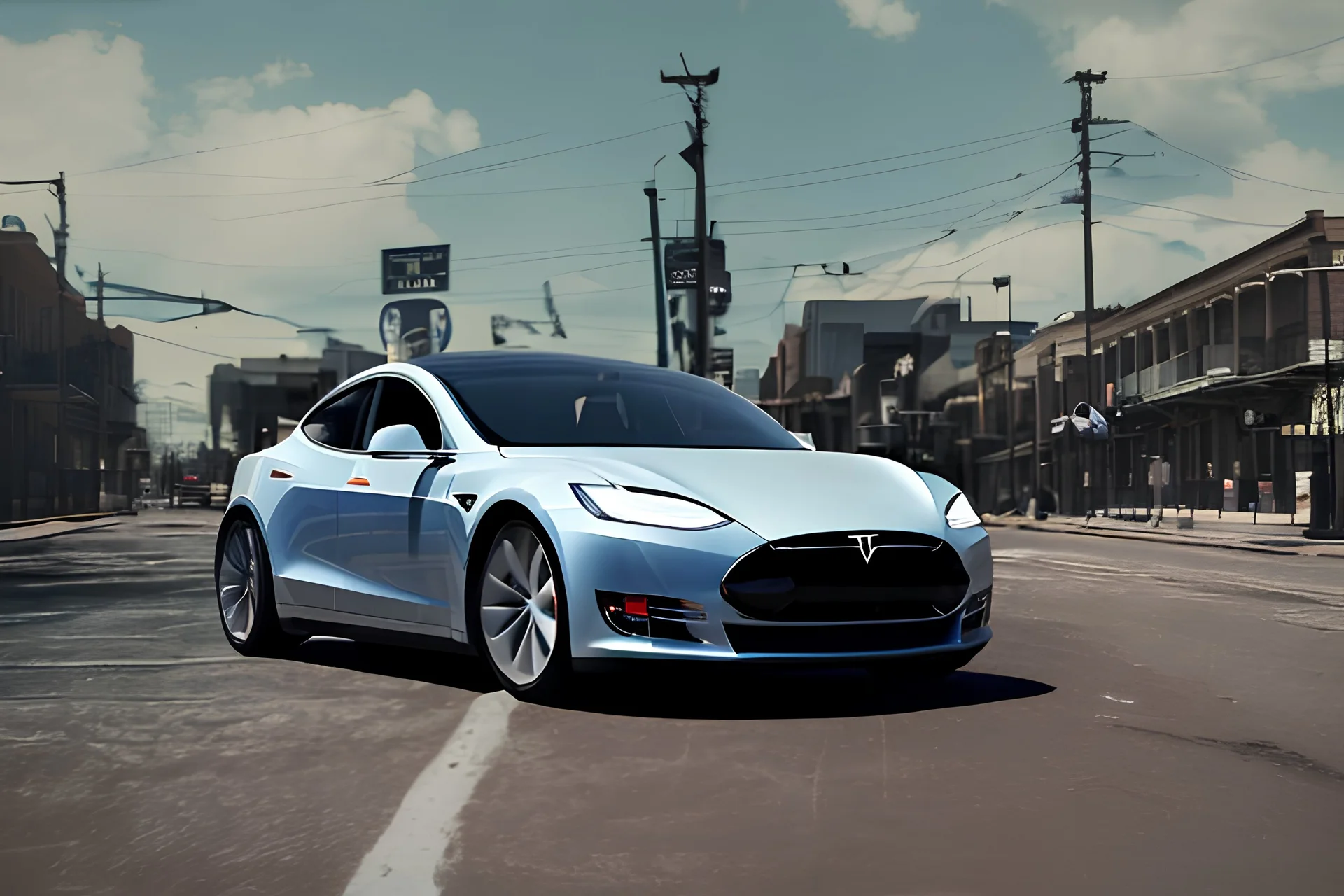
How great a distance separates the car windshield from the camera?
24.2ft

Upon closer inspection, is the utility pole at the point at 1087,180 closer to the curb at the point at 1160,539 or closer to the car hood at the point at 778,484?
→ the curb at the point at 1160,539

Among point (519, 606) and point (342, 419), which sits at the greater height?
point (342, 419)

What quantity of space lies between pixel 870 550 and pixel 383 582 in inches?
99.7

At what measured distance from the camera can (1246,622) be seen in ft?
38.6

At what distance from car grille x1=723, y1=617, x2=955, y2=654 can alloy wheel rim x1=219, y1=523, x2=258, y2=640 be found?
11.7 ft

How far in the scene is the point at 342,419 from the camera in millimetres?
8398

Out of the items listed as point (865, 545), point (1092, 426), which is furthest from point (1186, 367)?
point (865, 545)

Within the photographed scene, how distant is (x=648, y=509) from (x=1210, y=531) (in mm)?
Result: 33778

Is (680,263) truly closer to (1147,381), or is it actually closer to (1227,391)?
(1227,391)

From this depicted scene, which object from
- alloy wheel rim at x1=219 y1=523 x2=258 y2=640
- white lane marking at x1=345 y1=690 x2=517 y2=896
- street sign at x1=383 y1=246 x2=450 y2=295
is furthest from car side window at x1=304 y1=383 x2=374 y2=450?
street sign at x1=383 y1=246 x2=450 y2=295

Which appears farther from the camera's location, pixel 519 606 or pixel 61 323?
pixel 61 323

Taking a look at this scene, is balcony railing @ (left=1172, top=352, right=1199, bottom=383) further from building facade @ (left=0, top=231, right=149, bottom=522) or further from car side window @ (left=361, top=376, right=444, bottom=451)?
car side window @ (left=361, top=376, right=444, bottom=451)

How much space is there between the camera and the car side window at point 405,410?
7.61 m

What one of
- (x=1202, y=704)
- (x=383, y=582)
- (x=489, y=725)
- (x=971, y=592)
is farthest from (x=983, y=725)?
(x=383, y=582)
